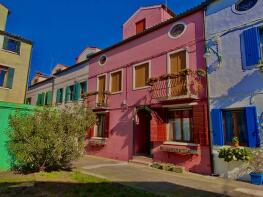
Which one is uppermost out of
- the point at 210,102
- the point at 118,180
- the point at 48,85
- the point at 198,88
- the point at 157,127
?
the point at 48,85

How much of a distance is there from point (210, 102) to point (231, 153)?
2666 millimetres

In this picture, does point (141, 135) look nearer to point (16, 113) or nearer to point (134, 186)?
point (134, 186)

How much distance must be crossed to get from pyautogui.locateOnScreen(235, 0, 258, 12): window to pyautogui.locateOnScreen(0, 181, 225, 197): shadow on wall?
320 inches

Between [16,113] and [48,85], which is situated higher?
[48,85]

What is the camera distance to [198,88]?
1062 centimetres

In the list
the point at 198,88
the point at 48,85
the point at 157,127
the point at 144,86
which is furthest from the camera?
the point at 48,85

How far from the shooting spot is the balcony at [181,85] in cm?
1033

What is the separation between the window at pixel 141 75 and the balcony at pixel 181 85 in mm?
1815

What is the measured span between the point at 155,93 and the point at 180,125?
2.32 metres

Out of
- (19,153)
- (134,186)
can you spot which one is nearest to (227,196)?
(134,186)

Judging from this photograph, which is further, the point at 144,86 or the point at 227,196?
the point at 144,86

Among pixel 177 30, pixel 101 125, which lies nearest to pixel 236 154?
pixel 177 30

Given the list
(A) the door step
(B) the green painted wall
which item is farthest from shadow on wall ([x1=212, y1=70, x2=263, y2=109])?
(B) the green painted wall

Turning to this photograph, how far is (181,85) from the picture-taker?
1078 centimetres
